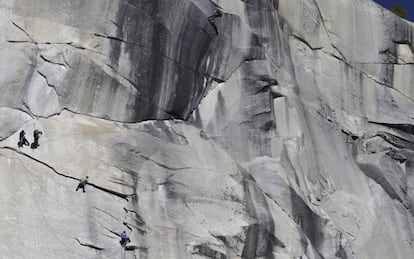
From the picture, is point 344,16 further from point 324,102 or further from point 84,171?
point 84,171

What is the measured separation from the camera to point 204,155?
2806 cm

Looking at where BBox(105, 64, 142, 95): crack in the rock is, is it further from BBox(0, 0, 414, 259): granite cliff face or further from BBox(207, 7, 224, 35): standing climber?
BBox(207, 7, 224, 35): standing climber

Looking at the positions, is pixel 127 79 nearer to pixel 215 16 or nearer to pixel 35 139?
pixel 35 139

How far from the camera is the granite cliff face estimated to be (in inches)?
1006

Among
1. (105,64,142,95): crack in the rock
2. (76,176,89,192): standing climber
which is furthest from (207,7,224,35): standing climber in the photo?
(76,176,89,192): standing climber

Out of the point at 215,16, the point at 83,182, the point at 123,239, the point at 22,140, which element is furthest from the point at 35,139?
the point at 215,16

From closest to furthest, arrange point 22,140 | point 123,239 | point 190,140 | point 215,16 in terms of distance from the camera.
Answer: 1. point 123,239
2. point 22,140
3. point 190,140
4. point 215,16

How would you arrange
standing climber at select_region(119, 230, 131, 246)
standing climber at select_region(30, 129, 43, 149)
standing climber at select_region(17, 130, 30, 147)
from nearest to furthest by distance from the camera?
standing climber at select_region(119, 230, 131, 246) < standing climber at select_region(17, 130, 30, 147) < standing climber at select_region(30, 129, 43, 149)

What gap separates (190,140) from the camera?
28.4 metres

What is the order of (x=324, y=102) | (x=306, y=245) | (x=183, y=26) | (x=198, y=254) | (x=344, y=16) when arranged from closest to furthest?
1. (x=198, y=254)
2. (x=306, y=245)
3. (x=183, y=26)
4. (x=324, y=102)
5. (x=344, y=16)

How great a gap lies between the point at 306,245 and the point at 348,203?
3458 millimetres

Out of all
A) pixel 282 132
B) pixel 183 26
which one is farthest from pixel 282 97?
pixel 183 26

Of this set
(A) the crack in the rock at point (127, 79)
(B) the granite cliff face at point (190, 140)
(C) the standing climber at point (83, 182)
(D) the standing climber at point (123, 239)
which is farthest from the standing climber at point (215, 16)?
(D) the standing climber at point (123, 239)

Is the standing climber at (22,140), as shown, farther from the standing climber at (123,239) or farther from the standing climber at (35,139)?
the standing climber at (123,239)
